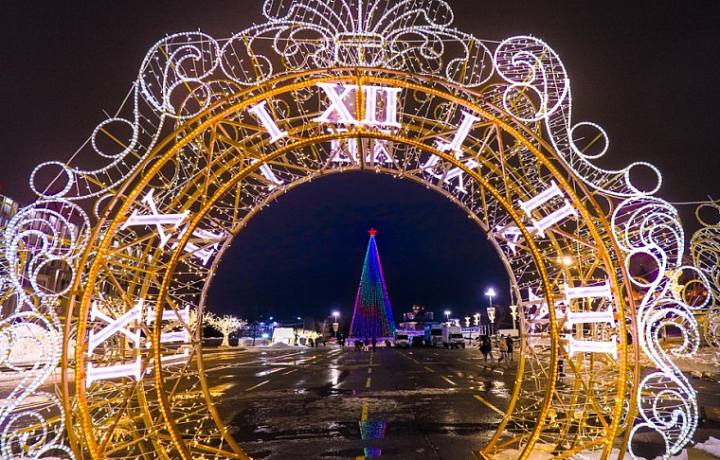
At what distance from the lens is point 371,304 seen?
6738 centimetres

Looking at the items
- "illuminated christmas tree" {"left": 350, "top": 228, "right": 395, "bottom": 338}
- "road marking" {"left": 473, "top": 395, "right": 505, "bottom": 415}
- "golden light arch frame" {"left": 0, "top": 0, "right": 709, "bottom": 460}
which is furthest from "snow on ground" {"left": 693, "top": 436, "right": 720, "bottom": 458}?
"illuminated christmas tree" {"left": 350, "top": 228, "right": 395, "bottom": 338}

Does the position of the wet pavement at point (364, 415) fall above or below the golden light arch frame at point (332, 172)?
below

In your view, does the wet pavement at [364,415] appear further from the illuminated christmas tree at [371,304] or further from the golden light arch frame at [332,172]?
the illuminated christmas tree at [371,304]

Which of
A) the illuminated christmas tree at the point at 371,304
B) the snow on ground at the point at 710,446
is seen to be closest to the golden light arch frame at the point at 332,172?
the snow on ground at the point at 710,446

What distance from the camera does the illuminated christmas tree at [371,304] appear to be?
66.1m

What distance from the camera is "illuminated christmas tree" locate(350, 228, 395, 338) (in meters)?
66.1

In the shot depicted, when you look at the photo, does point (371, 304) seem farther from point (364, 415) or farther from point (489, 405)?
point (364, 415)

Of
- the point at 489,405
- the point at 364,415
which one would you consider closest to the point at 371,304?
the point at 489,405

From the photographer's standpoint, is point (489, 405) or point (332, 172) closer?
point (332, 172)

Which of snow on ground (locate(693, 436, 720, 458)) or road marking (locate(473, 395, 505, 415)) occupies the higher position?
snow on ground (locate(693, 436, 720, 458))

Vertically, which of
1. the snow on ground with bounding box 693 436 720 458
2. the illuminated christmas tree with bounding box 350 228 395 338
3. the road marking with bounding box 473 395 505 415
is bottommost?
the road marking with bounding box 473 395 505 415

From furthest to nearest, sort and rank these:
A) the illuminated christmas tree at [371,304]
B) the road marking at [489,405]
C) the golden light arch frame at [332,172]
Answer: the illuminated christmas tree at [371,304]
the road marking at [489,405]
the golden light arch frame at [332,172]

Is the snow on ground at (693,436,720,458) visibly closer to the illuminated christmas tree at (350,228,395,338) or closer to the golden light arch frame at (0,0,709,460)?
the golden light arch frame at (0,0,709,460)

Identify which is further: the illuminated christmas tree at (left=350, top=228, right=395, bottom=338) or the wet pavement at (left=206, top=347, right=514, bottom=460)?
the illuminated christmas tree at (left=350, top=228, right=395, bottom=338)
